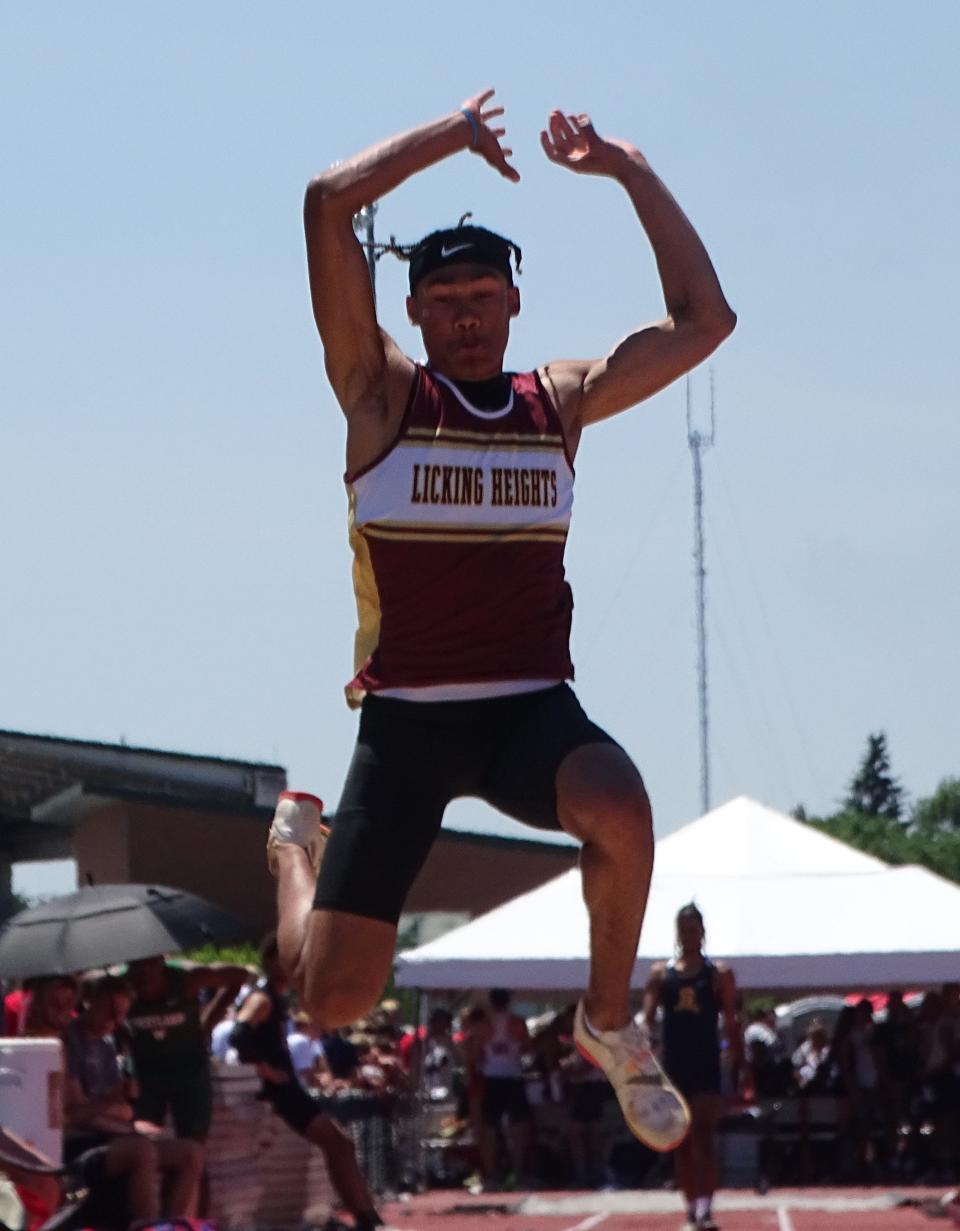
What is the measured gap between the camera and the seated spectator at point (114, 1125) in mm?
10578

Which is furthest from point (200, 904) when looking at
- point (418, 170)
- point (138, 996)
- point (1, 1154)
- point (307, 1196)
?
point (418, 170)

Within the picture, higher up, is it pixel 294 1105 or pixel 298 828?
pixel 298 828

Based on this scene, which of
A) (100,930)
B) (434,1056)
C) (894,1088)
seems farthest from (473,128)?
(434,1056)

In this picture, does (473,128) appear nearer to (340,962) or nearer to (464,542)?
(464,542)

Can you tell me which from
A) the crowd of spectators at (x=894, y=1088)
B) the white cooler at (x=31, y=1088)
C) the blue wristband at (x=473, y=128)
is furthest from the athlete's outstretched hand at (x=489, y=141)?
the crowd of spectators at (x=894, y=1088)

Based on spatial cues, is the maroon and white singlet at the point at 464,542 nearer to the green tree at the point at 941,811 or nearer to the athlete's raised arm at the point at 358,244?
the athlete's raised arm at the point at 358,244

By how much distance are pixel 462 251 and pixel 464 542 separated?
0.68 meters

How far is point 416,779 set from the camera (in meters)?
5.94

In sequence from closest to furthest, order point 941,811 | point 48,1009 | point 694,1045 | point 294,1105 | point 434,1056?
1. point 48,1009
2. point 294,1105
3. point 694,1045
4. point 434,1056
5. point 941,811

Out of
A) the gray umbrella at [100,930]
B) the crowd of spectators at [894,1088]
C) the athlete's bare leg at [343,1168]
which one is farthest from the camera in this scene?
the crowd of spectators at [894,1088]

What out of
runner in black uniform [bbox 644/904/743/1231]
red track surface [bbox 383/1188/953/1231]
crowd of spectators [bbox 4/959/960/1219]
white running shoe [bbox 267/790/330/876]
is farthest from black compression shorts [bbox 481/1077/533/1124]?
white running shoe [bbox 267/790/330/876]

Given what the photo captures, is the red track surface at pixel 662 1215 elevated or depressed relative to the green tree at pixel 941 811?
depressed

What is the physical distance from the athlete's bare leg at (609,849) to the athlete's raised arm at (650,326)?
2.91 feet

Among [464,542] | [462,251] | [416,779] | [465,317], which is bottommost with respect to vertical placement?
[416,779]
